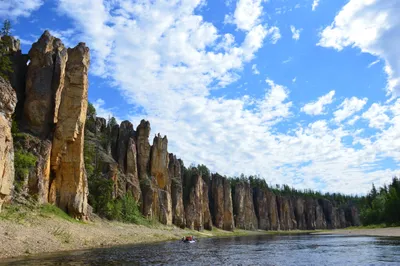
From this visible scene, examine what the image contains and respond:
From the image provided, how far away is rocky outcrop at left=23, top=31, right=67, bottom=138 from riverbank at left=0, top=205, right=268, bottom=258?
1544cm

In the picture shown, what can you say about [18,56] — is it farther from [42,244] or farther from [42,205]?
[42,244]

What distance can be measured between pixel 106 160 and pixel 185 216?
152 feet

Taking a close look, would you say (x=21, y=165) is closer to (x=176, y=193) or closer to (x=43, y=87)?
(x=43, y=87)

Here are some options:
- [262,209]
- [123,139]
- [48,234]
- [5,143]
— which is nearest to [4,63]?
[5,143]

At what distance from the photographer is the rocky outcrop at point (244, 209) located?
169125 mm

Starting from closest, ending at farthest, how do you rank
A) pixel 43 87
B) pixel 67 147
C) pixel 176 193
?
pixel 43 87, pixel 67 147, pixel 176 193

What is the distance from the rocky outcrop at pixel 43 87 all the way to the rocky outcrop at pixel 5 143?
14.6 meters

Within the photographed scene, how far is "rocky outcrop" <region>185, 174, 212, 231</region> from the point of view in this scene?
12412 centimetres

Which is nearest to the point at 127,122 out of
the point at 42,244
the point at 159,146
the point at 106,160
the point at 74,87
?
the point at 159,146

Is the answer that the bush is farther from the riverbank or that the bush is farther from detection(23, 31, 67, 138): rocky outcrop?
detection(23, 31, 67, 138): rocky outcrop

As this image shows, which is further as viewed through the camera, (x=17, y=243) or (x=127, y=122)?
(x=127, y=122)

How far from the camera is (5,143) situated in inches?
1687

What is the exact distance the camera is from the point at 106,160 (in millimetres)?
86438

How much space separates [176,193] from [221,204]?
129 ft
